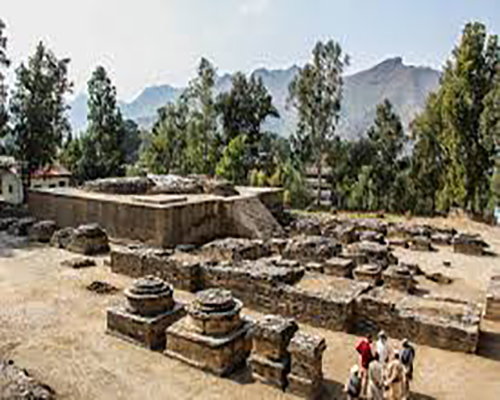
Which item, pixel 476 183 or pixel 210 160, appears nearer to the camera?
pixel 476 183

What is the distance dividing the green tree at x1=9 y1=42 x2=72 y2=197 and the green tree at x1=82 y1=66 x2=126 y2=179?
19.4 feet

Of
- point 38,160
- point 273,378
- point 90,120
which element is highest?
point 90,120

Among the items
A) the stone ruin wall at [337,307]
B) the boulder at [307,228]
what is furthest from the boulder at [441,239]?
the stone ruin wall at [337,307]

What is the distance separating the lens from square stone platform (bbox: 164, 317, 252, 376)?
695cm

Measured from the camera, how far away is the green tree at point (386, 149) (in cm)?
3294

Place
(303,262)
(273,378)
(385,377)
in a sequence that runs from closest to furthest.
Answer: (385,377) < (273,378) < (303,262)

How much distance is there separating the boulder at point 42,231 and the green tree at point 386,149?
23.7m

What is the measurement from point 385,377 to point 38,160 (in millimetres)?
24051

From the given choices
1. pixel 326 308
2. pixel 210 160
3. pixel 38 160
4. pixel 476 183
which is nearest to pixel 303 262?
pixel 326 308

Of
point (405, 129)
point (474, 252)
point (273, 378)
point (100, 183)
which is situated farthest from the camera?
point (405, 129)

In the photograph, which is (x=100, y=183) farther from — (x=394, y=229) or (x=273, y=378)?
(x=273, y=378)

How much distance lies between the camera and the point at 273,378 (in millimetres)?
6633

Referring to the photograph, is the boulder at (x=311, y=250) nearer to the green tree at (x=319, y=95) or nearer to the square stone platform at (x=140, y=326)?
the square stone platform at (x=140, y=326)

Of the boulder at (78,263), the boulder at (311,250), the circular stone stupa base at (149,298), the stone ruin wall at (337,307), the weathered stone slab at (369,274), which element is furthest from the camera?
the boulder at (311,250)
